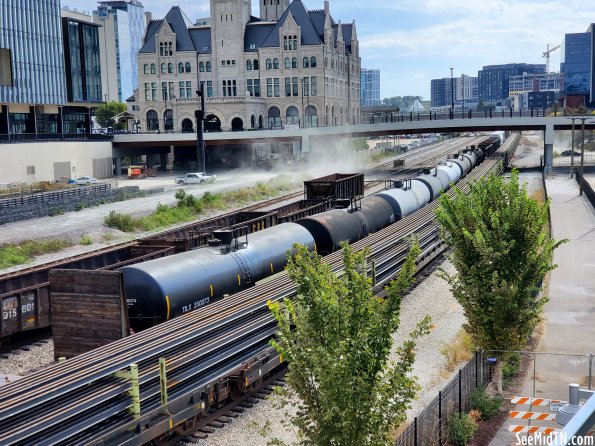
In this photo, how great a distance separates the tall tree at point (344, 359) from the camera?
10883mm

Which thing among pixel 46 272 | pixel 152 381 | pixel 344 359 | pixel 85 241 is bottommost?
pixel 85 241

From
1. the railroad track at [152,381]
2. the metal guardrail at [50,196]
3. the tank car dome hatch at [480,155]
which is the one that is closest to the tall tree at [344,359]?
the railroad track at [152,381]

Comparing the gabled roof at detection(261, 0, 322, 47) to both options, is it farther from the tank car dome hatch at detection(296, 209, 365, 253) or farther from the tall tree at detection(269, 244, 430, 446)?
the tall tree at detection(269, 244, 430, 446)

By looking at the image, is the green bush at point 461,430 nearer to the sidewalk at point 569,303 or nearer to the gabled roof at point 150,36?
the sidewalk at point 569,303

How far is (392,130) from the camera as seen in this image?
→ 93375 mm

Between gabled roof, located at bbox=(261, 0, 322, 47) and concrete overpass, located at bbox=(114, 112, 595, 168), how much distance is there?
27747mm

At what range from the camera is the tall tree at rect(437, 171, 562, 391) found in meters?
18.4

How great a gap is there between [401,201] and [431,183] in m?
8.82

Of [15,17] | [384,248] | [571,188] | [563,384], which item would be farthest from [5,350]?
[15,17]

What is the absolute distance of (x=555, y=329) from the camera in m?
23.9

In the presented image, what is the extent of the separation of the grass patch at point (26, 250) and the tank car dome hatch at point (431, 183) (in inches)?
881

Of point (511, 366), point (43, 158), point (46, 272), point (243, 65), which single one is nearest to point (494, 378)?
point (511, 366)

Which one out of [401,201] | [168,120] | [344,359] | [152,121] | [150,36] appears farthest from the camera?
[150,36]

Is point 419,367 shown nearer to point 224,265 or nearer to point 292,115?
point 224,265
